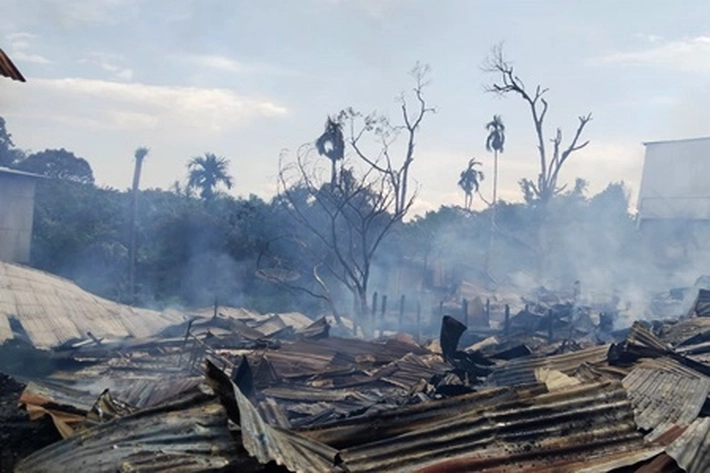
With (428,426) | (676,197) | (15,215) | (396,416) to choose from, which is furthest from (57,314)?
(676,197)

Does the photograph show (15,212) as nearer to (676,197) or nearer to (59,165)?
(59,165)

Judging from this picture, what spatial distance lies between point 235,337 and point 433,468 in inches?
448

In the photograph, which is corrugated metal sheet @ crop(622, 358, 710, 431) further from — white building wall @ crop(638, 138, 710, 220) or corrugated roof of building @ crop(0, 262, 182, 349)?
white building wall @ crop(638, 138, 710, 220)

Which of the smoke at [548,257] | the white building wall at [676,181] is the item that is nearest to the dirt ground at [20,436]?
the smoke at [548,257]

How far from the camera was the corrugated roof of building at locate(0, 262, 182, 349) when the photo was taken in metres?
16.1

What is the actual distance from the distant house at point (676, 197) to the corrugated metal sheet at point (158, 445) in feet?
109

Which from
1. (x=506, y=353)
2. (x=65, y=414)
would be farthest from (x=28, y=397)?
(x=506, y=353)

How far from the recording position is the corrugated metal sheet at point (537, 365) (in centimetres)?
723

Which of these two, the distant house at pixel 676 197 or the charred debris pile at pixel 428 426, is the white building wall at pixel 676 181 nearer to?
the distant house at pixel 676 197

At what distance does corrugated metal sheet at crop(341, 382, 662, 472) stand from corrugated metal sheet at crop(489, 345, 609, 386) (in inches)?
92.0

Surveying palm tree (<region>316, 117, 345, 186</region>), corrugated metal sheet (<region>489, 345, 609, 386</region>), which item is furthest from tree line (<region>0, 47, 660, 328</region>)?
corrugated metal sheet (<region>489, 345, 609, 386</region>)

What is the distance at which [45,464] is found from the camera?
3.92m

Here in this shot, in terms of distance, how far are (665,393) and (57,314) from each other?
15.3 m

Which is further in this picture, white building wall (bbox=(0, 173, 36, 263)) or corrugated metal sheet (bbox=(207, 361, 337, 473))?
white building wall (bbox=(0, 173, 36, 263))
